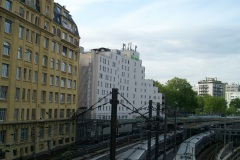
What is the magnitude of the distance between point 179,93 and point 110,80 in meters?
55.0

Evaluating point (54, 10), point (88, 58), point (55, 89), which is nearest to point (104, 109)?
point (88, 58)

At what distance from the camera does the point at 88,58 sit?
78.9 meters

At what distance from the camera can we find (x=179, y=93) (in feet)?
433

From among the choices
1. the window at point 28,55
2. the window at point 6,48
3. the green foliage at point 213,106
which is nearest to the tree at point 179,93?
the green foliage at point 213,106

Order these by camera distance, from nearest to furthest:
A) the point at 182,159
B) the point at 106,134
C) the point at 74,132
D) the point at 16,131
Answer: the point at 182,159
the point at 16,131
the point at 74,132
the point at 106,134

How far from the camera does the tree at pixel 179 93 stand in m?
131

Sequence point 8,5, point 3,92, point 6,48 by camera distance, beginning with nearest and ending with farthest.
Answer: point 3,92
point 6,48
point 8,5

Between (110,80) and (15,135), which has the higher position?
(110,80)

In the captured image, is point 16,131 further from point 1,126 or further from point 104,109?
point 104,109

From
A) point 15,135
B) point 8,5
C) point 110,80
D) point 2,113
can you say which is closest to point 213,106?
point 110,80

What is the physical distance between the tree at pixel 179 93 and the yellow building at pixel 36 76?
249 ft

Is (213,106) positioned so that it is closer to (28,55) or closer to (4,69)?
(28,55)

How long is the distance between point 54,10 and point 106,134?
106 feet

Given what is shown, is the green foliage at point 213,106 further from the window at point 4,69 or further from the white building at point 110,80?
the window at point 4,69
